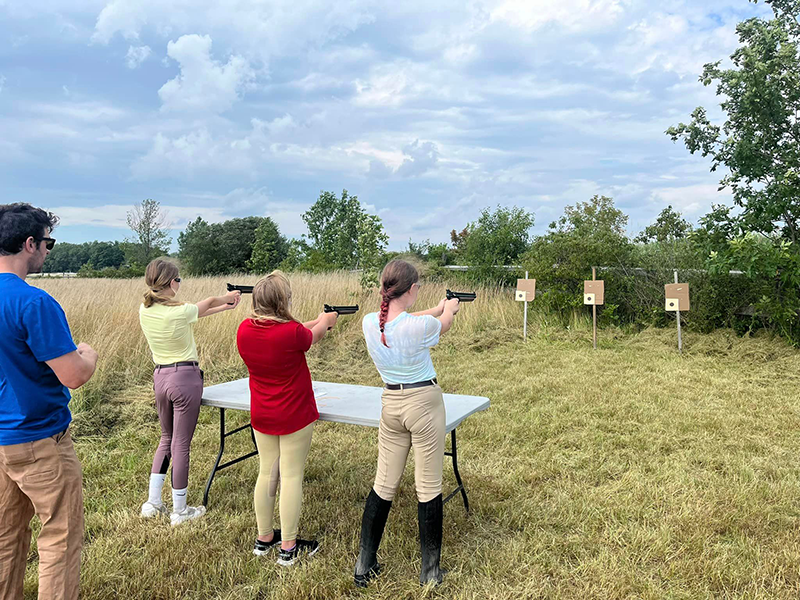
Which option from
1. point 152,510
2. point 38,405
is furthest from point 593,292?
point 38,405

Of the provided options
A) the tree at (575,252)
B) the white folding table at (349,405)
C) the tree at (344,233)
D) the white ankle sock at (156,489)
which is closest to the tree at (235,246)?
the tree at (344,233)

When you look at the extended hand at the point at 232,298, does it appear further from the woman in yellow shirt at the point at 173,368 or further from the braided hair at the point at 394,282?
the braided hair at the point at 394,282

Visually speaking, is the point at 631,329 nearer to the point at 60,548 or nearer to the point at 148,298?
the point at 148,298

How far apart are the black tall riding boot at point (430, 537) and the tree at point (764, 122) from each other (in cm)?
820

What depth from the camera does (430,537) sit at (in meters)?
2.59

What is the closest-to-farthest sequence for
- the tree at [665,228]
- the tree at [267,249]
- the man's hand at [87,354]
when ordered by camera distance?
the man's hand at [87,354] < the tree at [665,228] < the tree at [267,249]

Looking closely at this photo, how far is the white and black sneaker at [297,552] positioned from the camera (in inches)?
110

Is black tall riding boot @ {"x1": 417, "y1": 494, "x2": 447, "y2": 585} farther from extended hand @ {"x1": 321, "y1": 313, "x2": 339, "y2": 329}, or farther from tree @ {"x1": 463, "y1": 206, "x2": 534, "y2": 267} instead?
tree @ {"x1": 463, "y1": 206, "x2": 534, "y2": 267}

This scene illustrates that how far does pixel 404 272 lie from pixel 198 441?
3.25 metres

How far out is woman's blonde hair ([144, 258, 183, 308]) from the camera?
319 centimetres

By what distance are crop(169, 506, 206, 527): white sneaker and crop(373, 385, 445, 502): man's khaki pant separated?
140 centimetres

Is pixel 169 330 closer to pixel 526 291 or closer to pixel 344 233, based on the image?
pixel 526 291

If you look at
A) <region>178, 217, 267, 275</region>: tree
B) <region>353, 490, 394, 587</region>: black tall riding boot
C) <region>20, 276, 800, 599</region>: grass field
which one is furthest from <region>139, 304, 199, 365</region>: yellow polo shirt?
<region>178, 217, 267, 275</region>: tree

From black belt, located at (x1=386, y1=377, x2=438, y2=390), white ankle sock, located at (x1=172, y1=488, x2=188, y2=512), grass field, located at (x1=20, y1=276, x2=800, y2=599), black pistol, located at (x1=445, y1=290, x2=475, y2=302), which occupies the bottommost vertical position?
grass field, located at (x1=20, y1=276, x2=800, y2=599)
